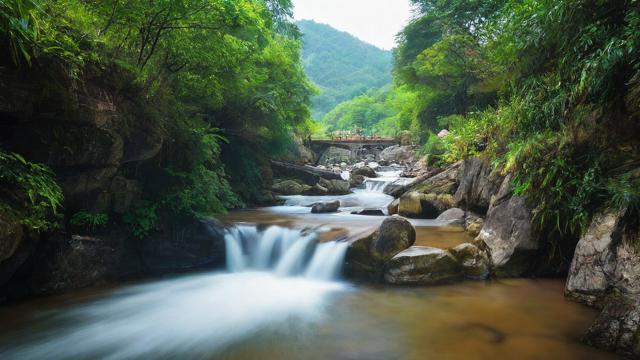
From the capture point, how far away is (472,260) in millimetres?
6633

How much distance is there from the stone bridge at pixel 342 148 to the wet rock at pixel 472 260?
86.4ft

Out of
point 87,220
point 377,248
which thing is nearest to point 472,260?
point 377,248

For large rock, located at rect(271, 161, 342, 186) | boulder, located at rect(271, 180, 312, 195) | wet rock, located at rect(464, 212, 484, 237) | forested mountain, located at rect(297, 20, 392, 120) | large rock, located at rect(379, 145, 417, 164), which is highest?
forested mountain, located at rect(297, 20, 392, 120)

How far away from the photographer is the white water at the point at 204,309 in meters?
4.46

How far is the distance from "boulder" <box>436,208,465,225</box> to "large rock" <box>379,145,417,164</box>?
18184 millimetres

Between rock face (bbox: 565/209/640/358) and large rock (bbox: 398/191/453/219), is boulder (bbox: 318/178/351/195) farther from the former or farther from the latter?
rock face (bbox: 565/209/640/358)

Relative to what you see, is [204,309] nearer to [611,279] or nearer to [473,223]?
[611,279]

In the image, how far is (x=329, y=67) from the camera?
10119 centimetres

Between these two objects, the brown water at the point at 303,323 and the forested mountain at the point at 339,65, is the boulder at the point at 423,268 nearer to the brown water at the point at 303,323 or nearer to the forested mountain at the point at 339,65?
the brown water at the point at 303,323

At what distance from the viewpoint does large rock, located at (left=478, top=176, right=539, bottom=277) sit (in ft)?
20.8

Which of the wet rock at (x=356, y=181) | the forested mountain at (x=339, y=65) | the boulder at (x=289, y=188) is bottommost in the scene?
the boulder at (x=289, y=188)

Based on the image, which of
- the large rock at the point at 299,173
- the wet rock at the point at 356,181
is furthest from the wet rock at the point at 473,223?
the wet rock at the point at 356,181

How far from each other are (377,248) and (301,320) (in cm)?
226

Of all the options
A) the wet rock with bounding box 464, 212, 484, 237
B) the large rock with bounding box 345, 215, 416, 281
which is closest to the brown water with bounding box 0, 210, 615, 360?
the large rock with bounding box 345, 215, 416, 281
